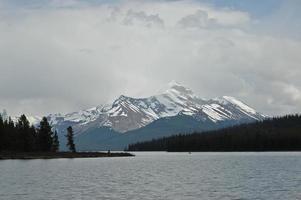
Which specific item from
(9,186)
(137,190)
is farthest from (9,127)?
(137,190)

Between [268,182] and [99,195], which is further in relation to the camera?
[268,182]

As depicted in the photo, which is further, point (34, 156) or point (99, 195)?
point (34, 156)

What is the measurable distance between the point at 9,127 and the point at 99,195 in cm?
12981

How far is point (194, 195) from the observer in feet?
232

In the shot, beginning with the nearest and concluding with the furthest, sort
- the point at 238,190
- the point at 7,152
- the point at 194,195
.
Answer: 1. the point at 194,195
2. the point at 238,190
3. the point at 7,152

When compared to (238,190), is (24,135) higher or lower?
higher

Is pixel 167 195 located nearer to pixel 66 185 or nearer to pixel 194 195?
pixel 194 195

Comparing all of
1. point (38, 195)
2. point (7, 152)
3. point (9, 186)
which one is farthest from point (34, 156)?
point (38, 195)

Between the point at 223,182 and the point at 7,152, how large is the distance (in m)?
116

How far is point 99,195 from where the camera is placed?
7125 cm

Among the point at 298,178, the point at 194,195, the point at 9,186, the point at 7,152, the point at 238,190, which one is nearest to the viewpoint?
the point at 194,195

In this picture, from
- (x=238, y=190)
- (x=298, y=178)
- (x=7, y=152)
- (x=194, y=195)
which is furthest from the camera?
(x=7, y=152)

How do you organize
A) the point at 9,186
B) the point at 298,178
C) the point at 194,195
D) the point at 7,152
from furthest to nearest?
the point at 7,152 → the point at 298,178 → the point at 9,186 → the point at 194,195

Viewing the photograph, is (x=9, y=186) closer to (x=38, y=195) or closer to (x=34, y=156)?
(x=38, y=195)
